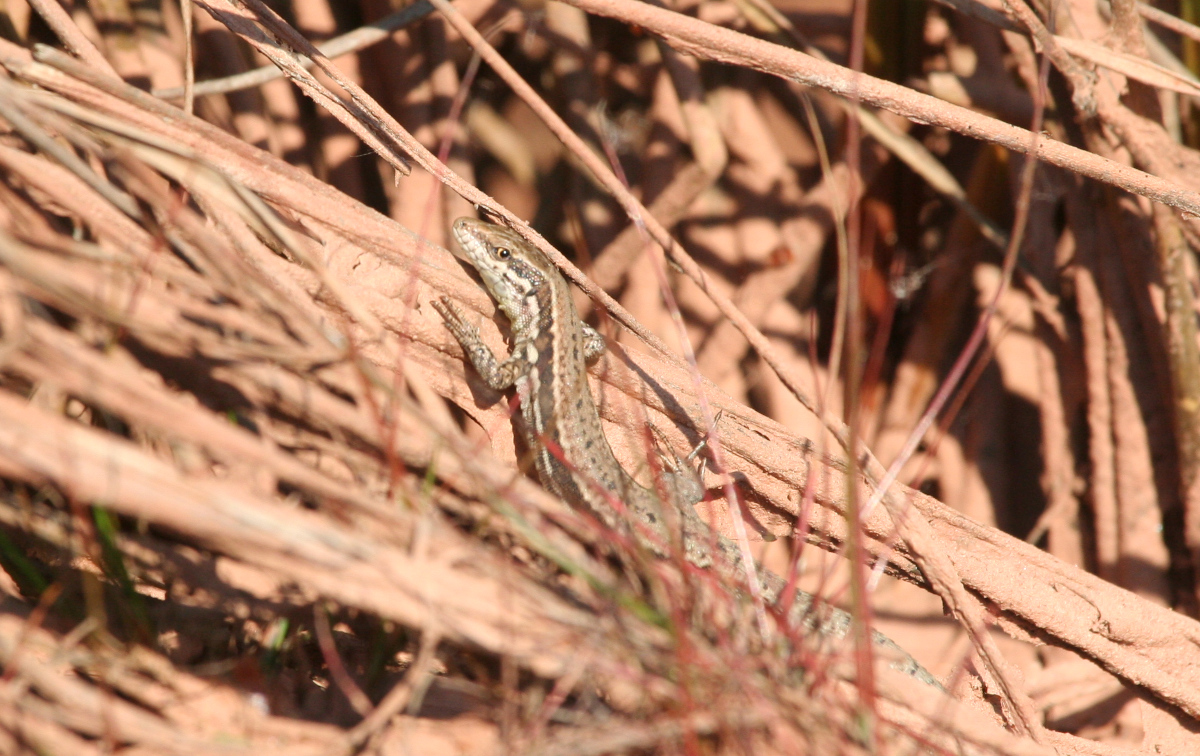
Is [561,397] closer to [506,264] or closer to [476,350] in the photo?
[476,350]

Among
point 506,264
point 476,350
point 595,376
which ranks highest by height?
point 506,264

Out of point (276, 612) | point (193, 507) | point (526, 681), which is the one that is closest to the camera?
point (193, 507)

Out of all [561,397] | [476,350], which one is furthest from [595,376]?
[476,350]

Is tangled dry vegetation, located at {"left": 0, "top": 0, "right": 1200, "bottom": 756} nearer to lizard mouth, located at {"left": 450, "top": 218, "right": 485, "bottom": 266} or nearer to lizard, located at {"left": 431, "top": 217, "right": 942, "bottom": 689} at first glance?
lizard, located at {"left": 431, "top": 217, "right": 942, "bottom": 689}

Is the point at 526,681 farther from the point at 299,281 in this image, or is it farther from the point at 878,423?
the point at 878,423

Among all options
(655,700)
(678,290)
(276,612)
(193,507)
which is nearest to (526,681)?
(655,700)

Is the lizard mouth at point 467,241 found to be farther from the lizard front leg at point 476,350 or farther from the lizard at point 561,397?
the lizard front leg at point 476,350
